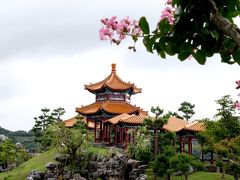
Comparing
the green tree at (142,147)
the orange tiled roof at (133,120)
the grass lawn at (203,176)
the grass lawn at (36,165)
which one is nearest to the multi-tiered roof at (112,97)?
the orange tiled roof at (133,120)

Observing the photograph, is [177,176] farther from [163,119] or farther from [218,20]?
[218,20]

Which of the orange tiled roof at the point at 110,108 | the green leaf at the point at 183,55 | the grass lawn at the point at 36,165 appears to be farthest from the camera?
the orange tiled roof at the point at 110,108

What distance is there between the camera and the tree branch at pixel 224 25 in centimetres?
212

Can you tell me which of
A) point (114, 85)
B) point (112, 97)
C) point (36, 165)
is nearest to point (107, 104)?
point (112, 97)

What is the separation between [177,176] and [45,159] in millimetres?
12036

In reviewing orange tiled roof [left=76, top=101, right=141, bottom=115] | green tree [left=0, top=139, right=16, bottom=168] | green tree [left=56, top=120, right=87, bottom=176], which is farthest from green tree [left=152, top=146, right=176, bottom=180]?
green tree [left=0, top=139, right=16, bottom=168]

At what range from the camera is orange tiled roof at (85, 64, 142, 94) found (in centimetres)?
3716

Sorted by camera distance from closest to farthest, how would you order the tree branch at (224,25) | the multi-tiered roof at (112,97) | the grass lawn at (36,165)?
the tree branch at (224,25) → the grass lawn at (36,165) → the multi-tiered roof at (112,97)

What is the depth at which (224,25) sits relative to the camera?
7.02ft

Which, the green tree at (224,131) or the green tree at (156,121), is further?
the green tree at (156,121)

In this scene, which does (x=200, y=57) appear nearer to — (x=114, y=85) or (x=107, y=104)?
(x=107, y=104)

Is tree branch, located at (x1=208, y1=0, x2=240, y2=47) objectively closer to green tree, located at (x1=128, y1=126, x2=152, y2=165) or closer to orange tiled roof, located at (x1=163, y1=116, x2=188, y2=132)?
green tree, located at (x1=128, y1=126, x2=152, y2=165)

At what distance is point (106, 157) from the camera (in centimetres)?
2847

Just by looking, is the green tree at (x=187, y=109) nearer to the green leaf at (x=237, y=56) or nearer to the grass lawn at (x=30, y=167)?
the grass lawn at (x=30, y=167)
